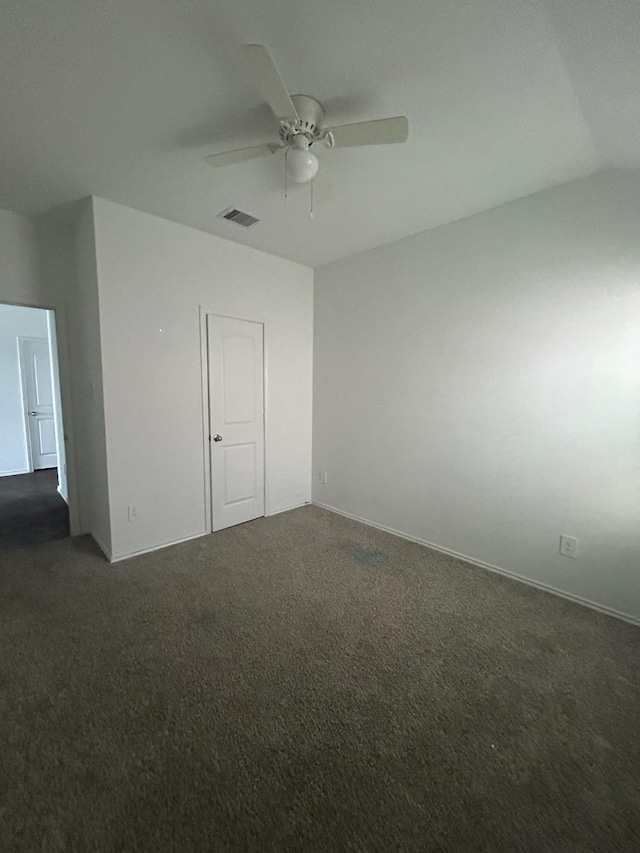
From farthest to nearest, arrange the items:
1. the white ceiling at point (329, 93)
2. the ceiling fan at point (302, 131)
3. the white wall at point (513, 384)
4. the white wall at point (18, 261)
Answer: the white wall at point (18, 261), the white wall at point (513, 384), the ceiling fan at point (302, 131), the white ceiling at point (329, 93)

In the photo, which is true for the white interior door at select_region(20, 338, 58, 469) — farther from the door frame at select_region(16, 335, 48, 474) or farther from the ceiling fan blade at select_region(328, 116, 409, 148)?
the ceiling fan blade at select_region(328, 116, 409, 148)

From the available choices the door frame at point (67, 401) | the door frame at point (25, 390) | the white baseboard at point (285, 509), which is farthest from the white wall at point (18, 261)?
the door frame at point (25, 390)

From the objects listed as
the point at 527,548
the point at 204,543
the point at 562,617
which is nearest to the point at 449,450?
the point at 527,548

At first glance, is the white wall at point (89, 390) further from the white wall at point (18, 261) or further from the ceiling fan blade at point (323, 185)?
the ceiling fan blade at point (323, 185)

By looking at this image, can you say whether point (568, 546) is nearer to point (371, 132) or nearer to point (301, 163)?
point (371, 132)

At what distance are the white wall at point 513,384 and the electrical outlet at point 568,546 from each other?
4 centimetres

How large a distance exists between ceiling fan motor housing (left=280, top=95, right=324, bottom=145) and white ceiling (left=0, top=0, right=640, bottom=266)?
0.04 m

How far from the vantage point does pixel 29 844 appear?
1.02 metres

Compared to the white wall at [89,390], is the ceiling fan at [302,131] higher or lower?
higher

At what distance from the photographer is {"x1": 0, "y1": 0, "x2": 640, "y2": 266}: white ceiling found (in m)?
1.20

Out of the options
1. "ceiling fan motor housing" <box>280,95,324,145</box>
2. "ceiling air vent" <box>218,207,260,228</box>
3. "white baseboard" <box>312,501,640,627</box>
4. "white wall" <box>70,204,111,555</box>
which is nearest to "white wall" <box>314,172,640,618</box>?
"white baseboard" <box>312,501,640,627</box>

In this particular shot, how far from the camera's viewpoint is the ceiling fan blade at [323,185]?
188 cm

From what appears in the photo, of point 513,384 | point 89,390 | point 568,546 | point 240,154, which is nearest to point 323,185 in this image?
point 240,154

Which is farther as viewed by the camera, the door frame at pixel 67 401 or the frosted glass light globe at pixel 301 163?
the door frame at pixel 67 401
